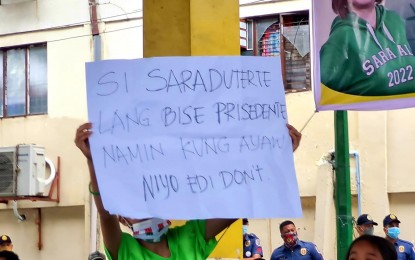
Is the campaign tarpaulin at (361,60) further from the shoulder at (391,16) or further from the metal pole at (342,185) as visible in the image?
the metal pole at (342,185)

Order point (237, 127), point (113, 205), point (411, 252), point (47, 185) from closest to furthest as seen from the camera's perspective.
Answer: point (113, 205) < point (237, 127) < point (411, 252) < point (47, 185)

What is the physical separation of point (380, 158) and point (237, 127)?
9820 millimetres

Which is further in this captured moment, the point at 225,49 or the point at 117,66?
the point at 225,49

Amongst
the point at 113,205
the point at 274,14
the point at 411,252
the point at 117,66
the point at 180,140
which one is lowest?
the point at 411,252

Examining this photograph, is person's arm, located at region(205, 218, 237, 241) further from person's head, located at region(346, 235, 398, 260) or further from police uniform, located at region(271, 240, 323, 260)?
police uniform, located at region(271, 240, 323, 260)

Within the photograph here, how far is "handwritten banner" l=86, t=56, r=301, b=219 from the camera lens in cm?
375

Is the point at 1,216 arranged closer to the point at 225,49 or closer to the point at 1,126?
the point at 1,126

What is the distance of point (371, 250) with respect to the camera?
347 cm

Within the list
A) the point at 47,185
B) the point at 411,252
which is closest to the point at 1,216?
the point at 47,185

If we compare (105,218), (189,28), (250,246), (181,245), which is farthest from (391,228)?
(105,218)

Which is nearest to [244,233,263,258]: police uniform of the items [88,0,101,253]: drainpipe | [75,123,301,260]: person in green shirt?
[88,0,101,253]: drainpipe

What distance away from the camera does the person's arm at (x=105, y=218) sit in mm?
3721

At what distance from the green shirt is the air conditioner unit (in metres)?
12.1

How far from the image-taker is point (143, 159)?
3.81 meters
